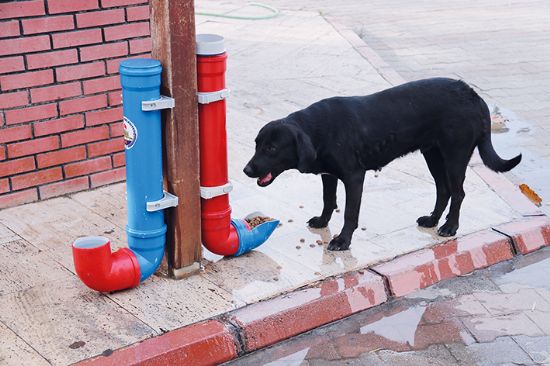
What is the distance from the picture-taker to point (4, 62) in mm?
5363

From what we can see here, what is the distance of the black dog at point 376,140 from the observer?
4.88 metres

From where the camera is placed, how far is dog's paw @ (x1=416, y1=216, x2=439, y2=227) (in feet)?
18.2

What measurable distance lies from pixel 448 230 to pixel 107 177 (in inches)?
95.4

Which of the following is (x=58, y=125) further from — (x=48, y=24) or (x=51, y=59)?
(x=48, y=24)

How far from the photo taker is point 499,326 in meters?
4.56

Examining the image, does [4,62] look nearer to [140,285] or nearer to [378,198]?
[140,285]

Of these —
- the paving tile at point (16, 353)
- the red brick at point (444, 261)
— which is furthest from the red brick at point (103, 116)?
the red brick at point (444, 261)

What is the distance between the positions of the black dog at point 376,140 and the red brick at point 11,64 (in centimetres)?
169

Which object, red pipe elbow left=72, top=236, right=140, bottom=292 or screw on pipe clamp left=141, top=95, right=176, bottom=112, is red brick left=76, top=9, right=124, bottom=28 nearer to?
screw on pipe clamp left=141, top=95, right=176, bottom=112

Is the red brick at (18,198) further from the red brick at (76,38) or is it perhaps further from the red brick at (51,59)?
the red brick at (76,38)

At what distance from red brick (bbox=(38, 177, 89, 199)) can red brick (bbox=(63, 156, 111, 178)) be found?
0.05 m

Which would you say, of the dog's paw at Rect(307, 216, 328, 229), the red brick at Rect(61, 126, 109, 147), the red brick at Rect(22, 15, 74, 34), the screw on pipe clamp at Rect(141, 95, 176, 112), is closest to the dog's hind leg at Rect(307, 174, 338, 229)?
the dog's paw at Rect(307, 216, 328, 229)

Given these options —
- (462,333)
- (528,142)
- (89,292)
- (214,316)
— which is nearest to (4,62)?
(89,292)

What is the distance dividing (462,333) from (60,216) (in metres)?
2.67
